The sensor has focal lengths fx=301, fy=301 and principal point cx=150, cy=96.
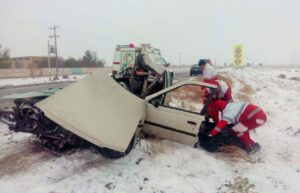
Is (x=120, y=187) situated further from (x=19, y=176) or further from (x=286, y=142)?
(x=286, y=142)

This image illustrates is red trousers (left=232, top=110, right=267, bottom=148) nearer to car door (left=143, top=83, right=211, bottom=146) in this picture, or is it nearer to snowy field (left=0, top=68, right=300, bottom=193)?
snowy field (left=0, top=68, right=300, bottom=193)

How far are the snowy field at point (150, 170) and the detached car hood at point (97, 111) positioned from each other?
554 mm

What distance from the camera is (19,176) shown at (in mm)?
4043

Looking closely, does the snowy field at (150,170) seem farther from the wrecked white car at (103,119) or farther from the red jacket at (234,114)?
the red jacket at (234,114)

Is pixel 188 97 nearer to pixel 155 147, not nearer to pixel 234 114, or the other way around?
pixel 234 114

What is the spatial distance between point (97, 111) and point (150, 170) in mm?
1153

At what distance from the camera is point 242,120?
526 cm

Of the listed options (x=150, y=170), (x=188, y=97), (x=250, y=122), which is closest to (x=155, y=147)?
(x=150, y=170)

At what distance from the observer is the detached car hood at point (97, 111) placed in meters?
3.76

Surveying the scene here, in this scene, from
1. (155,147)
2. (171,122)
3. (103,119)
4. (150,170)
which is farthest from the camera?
(171,122)

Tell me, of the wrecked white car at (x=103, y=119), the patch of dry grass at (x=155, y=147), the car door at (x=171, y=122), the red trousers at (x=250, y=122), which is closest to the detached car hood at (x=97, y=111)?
the wrecked white car at (x=103, y=119)

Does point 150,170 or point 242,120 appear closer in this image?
point 150,170

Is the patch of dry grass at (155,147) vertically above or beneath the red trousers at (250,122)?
beneath

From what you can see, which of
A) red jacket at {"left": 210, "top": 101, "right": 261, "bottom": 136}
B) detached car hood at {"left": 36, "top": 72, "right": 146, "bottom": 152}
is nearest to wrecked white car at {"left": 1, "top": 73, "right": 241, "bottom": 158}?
detached car hood at {"left": 36, "top": 72, "right": 146, "bottom": 152}
